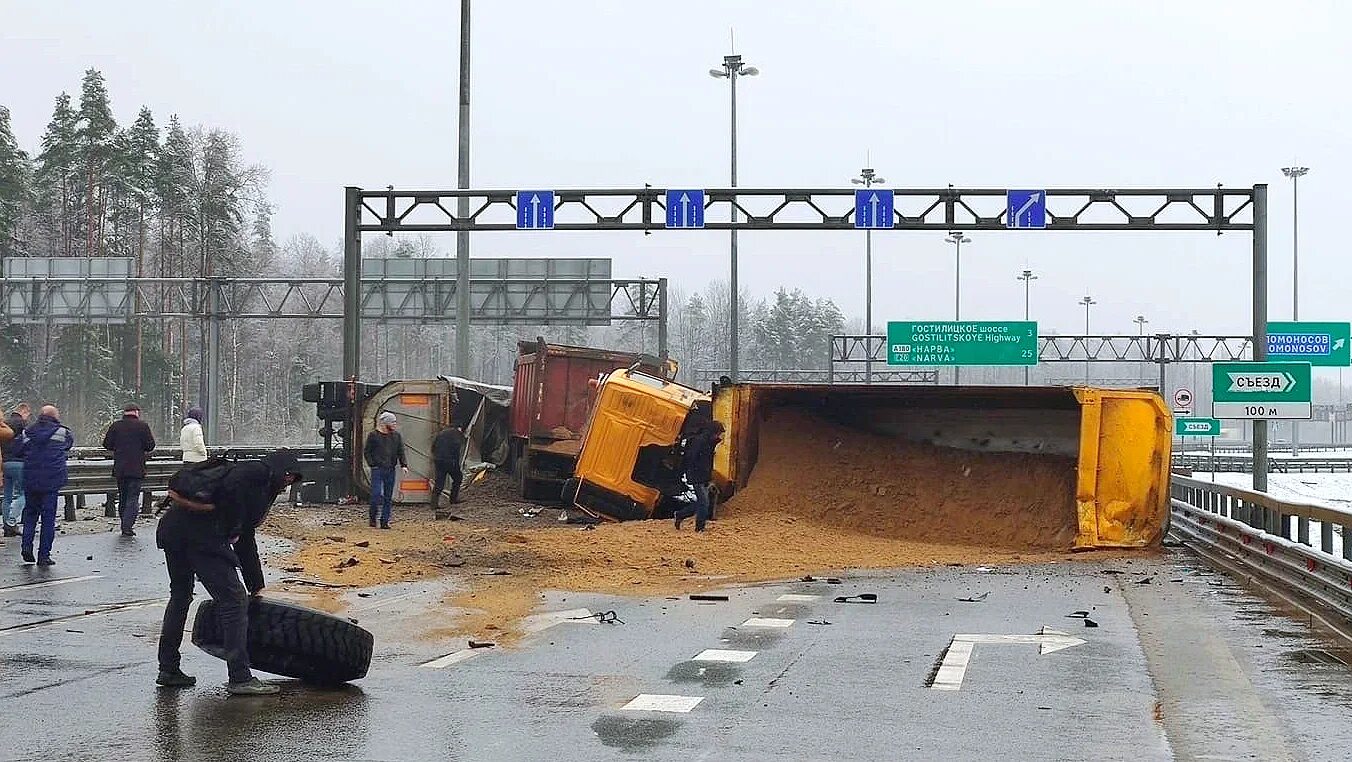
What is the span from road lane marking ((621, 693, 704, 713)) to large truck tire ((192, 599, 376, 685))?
5.60 feet

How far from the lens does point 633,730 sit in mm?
7840

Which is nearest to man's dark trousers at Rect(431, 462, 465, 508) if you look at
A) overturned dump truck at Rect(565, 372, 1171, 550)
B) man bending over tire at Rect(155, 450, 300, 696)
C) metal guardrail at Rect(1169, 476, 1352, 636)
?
overturned dump truck at Rect(565, 372, 1171, 550)

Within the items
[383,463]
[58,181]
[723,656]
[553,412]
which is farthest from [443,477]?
[58,181]

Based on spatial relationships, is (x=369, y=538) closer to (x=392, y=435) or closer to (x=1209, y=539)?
(x=392, y=435)

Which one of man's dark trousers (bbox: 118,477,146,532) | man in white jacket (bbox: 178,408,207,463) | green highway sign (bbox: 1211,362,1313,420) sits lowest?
man's dark trousers (bbox: 118,477,146,532)

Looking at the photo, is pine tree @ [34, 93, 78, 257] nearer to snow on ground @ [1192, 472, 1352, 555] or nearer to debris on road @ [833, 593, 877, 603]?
snow on ground @ [1192, 472, 1352, 555]

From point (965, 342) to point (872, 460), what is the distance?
3428cm

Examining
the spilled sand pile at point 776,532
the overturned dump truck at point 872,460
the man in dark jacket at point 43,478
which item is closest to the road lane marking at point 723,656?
the spilled sand pile at point 776,532

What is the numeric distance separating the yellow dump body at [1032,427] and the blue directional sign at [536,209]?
8072 mm

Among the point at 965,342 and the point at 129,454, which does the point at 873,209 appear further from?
the point at 965,342

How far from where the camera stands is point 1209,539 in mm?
19203

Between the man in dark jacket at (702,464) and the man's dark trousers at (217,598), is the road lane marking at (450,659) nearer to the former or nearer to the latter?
the man's dark trousers at (217,598)

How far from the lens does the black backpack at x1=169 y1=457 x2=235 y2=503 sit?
344 inches

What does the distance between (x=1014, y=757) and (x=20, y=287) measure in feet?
170
